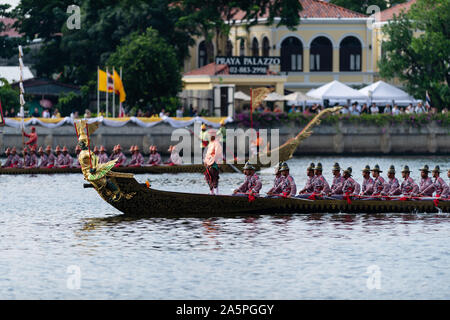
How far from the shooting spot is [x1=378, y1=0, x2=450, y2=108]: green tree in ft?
241

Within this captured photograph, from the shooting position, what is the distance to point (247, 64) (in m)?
75.4

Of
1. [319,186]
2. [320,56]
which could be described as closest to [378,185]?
[319,186]

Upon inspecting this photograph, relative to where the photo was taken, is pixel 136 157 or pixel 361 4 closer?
pixel 136 157

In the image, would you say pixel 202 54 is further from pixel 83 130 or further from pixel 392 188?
pixel 83 130

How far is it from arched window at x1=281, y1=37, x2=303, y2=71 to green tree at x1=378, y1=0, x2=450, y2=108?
12.0 metres

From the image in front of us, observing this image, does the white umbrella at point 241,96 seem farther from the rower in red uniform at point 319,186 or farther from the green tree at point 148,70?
the rower in red uniform at point 319,186

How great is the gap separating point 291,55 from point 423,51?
17.0 metres

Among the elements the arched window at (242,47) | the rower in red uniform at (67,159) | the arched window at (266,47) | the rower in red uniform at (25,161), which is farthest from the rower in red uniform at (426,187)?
the arched window at (242,47)

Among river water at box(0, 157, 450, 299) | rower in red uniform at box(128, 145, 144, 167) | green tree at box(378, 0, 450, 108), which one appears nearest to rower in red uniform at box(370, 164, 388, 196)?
river water at box(0, 157, 450, 299)

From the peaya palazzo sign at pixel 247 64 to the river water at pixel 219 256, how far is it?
32.4m

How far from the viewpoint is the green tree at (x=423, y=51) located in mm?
73438

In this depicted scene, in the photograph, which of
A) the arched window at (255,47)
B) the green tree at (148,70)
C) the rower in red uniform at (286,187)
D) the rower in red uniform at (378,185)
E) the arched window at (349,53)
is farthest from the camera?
Answer: the arched window at (349,53)

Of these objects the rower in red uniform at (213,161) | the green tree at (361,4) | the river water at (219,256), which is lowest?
the river water at (219,256)

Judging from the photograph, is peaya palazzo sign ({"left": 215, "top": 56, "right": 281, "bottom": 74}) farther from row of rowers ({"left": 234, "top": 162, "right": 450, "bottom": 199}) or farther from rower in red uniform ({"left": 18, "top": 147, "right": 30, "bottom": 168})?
row of rowers ({"left": 234, "top": 162, "right": 450, "bottom": 199})
